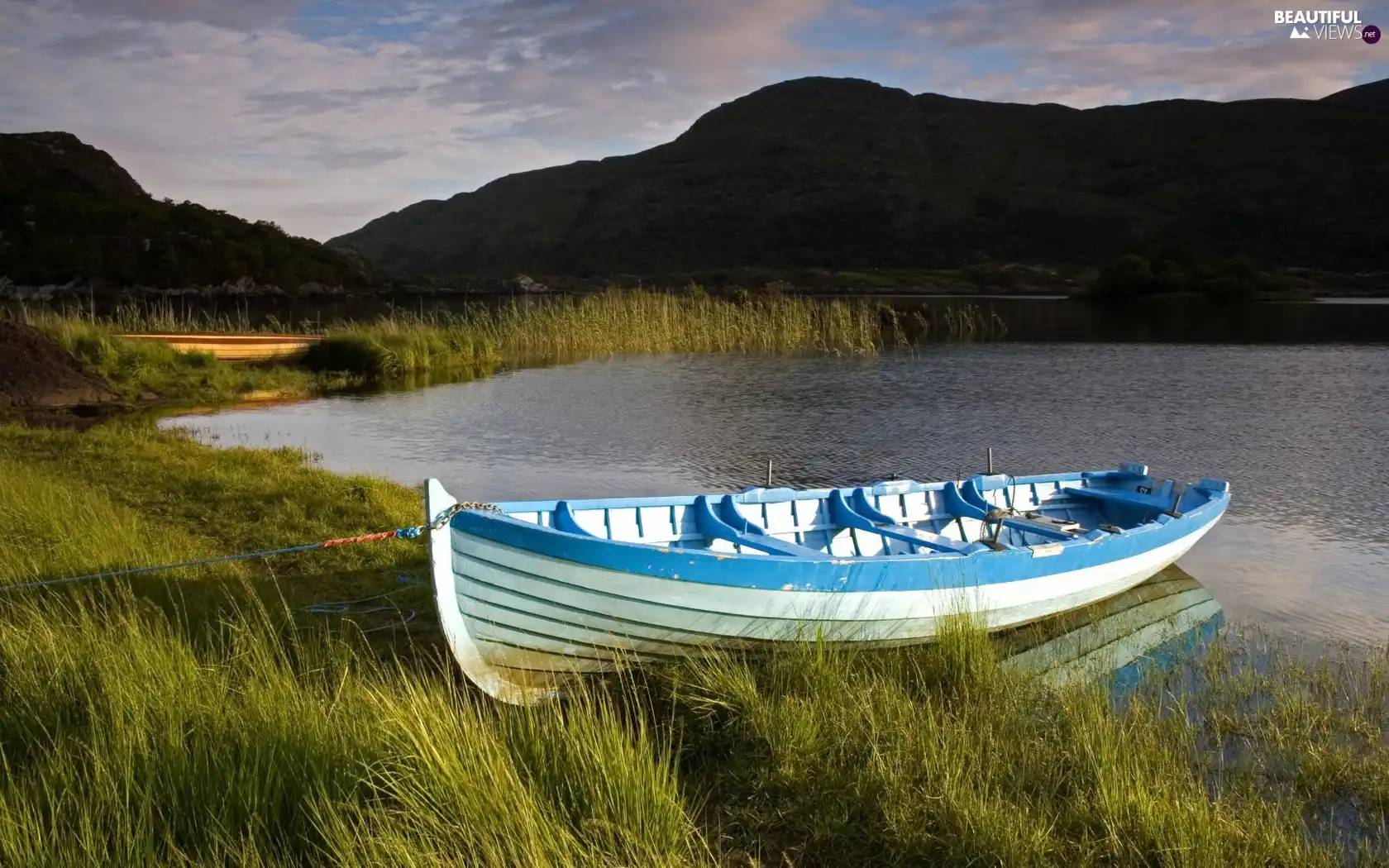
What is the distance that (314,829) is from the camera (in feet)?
13.7

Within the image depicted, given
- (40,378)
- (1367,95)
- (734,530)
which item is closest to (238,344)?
(40,378)

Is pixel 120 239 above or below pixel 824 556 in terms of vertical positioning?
above

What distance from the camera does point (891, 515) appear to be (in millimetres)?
9633

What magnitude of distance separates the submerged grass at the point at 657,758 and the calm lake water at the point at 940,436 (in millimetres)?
3490

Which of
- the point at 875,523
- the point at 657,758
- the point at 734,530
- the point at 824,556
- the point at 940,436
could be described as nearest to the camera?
the point at 657,758

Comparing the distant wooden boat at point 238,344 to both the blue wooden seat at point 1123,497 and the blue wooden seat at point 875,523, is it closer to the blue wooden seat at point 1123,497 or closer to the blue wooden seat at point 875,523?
the blue wooden seat at point 875,523

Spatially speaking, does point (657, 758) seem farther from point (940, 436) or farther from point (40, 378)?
point (40, 378)

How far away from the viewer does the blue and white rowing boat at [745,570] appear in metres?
6.03

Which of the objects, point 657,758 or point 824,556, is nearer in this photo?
point 657,758

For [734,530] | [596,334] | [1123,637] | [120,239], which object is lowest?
[1123,637]

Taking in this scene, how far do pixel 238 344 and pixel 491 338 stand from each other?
836cm

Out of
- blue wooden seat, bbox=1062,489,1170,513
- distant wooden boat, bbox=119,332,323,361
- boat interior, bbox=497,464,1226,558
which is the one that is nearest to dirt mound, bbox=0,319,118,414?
distant wooden boat, bbox=119,332,323,361

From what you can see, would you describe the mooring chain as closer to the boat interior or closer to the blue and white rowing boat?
the blue and white rowing boat

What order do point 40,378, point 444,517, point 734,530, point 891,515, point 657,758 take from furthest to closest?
point 40,378, point 891,515, point 734,530, point 444,517, point 657,758
